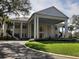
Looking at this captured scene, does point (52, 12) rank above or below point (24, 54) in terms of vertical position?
above

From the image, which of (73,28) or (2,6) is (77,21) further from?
(2,6)

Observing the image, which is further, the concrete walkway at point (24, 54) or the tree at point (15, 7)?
the tree at point (15, 7)

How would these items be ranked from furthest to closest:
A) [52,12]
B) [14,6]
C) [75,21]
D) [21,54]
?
[75,21]
[52,12]
[14,6]
[21,54]

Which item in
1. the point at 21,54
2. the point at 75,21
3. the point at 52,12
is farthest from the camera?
the point at 75,21

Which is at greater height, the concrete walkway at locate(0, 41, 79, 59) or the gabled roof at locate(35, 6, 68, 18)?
the gabled roof at locate(35, 6, 68, 18)

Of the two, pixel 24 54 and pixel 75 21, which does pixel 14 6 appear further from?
pixel 75 21

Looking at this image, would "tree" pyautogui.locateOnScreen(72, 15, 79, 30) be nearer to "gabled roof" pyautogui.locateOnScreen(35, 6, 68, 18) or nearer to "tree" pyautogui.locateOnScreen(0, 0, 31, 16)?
"gabled roof" pyautogui.locateOnScreen(35, 6, 68, 18)

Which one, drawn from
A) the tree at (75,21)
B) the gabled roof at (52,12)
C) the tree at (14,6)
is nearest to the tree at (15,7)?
the tree at (14,6)

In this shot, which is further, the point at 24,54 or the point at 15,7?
the point at 15,7

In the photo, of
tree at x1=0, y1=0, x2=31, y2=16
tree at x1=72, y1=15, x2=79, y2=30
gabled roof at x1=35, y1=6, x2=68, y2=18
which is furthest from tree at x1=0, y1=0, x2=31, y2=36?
tree at x1=72, y1=15, x2=79, y2=30

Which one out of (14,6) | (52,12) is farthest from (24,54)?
(52,12)

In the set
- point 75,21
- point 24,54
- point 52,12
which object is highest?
point 52,12

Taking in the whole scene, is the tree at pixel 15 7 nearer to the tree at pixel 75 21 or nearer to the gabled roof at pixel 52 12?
the gabled roof at pixel 52 12

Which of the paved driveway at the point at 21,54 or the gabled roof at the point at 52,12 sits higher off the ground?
the gabled roof at the point at 52,12
